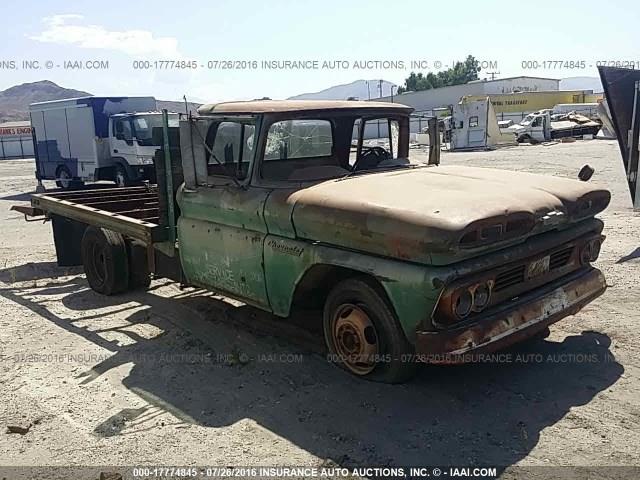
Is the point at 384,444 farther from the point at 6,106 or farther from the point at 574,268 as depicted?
the point at 6,106

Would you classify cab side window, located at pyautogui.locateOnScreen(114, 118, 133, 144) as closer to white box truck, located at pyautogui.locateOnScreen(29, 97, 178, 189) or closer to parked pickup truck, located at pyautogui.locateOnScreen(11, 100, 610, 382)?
white box truck, located at pyautogui.locateOnScreen(29, 97, 178, 189)

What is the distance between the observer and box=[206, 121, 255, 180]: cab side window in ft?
16.3

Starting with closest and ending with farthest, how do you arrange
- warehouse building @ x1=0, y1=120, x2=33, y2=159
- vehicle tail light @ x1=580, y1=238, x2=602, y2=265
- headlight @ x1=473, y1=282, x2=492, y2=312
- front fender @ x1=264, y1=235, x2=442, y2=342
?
front fender @ x1=264, y1=235, x2=442, y2=342 → headlight @ x1=473, y1=282, x2=492, y2=312 → vehicle tail light @ x1=580, y1=238, x2=602, y2=265 → warehouse building @ x1=0, y1=120, x2=33, y2=159

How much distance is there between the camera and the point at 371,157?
553cm

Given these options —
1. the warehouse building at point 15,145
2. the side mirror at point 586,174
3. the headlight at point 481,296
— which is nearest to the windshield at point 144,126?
the side mirror at point 586,174

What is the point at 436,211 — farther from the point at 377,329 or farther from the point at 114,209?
the point at 114,209

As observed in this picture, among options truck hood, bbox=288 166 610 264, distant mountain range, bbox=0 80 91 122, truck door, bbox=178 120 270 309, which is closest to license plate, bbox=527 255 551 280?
truck hood, bbox=288 166 610 264

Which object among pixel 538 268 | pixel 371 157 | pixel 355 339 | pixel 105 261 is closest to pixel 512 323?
pixel 538 268

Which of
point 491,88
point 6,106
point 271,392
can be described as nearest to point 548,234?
point 271,392

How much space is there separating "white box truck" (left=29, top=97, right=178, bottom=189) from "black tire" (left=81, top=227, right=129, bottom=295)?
330 inches

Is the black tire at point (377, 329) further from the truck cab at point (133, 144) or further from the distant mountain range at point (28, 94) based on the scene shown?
the distant mountain range at point (28, 94)

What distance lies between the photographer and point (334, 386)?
14.4 feet

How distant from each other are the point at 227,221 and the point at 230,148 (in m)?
0.61

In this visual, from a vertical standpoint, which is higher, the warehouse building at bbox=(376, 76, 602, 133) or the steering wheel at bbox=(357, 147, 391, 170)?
the warehouse building at bbox=(376, 76, 602, 133)
